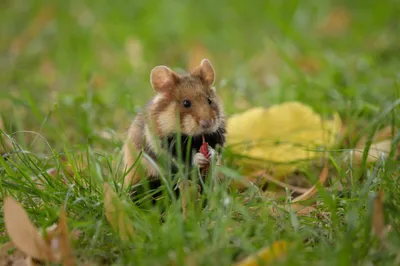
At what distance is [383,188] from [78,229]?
1.42 metres

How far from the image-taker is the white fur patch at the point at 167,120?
3.35m

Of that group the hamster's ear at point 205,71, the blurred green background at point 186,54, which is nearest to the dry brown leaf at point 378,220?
the hamster's ear at point 205,71

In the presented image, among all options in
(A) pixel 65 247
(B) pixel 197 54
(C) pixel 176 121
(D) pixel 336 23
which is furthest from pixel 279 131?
(D) pixel 336 23

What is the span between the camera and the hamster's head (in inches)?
130

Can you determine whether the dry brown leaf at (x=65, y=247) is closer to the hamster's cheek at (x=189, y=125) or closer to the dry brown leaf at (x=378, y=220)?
the hamster's cheek at (x=189, y=125)

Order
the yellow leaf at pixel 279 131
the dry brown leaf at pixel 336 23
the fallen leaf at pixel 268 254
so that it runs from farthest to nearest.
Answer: the dry brown leaf at pixel 336 23, the yellow leaf at pixel 279 131, the fallen leaf at pixel 268 254

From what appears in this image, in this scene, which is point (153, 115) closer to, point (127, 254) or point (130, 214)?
point (130, 214)

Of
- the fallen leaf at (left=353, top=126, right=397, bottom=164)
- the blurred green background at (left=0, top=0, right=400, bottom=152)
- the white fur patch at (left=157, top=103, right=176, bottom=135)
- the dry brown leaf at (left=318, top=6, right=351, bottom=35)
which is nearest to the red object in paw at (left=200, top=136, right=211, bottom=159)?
the white fur patch at (left=157, top=103, right=176, bottom=135)

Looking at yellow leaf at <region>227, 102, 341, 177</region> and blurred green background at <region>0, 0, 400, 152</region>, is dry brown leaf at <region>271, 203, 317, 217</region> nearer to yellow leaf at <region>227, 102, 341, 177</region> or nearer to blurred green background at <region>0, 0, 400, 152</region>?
yellow leaf at <region>227, 102, 341, 177</region>

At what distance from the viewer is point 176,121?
3.28 m

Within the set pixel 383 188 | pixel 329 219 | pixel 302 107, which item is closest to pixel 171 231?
pixel 329 219

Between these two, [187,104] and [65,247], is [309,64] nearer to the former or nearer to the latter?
[187,104]

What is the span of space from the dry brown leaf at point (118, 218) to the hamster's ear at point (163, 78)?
35.6 inches

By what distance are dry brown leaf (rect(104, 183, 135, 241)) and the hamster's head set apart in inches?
25.5
